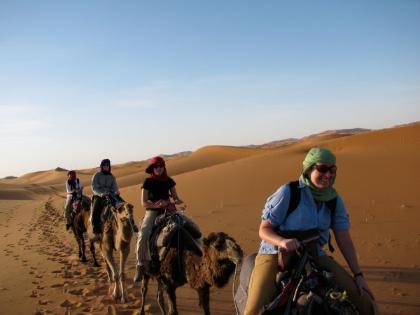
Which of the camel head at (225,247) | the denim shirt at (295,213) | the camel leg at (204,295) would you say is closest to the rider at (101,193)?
the camel leg at (204,295)

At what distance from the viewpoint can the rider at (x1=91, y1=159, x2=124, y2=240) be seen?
29.7 feet

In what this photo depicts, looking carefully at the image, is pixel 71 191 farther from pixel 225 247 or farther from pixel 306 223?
pixel 306 223

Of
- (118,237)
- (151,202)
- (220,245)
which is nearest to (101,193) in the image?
(118,237)

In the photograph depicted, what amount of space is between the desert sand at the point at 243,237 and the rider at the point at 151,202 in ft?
4.42

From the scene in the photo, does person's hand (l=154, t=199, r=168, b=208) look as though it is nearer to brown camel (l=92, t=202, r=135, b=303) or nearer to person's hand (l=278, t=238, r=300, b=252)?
brown camel (l=92, t=202, r=135, b=303)

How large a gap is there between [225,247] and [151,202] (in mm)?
2373

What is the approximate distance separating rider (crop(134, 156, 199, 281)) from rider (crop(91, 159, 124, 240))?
7.43 feet

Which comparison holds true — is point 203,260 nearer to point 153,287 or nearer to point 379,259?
point 153,287

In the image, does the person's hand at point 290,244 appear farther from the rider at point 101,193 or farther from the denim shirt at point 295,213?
the rider at point 101,193

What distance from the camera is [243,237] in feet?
40.6

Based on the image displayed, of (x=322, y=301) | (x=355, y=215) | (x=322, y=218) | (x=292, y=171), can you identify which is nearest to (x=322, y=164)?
(x=322, y=218)

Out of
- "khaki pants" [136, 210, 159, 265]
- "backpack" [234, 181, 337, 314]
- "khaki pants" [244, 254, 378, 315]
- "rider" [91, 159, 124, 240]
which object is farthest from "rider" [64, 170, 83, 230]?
"khaki pants" [244, 254, 378, 315]

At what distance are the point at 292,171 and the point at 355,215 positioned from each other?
9.73 m

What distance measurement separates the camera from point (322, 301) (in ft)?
10.4
